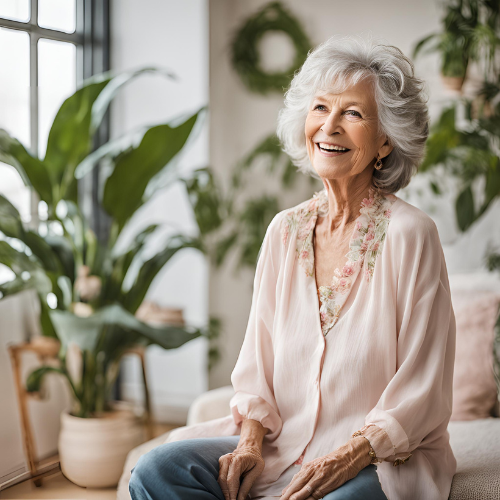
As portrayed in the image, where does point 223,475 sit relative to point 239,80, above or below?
below

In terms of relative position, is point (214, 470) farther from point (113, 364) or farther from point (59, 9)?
point (59, 9)

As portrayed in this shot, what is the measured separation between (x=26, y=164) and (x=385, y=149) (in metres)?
1.34

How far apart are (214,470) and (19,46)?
7.02 ft

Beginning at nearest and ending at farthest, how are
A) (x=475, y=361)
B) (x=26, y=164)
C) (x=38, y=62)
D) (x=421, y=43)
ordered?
(x=475, y=361) → (x=26, y=164) → (x=421, y=43) → (x=38, y=62)

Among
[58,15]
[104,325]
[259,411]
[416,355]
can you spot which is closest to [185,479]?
[259,411]

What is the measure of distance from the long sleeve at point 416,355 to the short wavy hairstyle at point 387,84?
187 millimetres

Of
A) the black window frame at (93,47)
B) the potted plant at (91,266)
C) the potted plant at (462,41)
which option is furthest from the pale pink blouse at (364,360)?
the black window frame at (93,47)

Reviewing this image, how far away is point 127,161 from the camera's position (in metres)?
2.33

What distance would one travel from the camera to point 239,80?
334 cm

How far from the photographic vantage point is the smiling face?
140 centimetres

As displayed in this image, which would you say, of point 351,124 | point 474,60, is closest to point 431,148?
point 474,60

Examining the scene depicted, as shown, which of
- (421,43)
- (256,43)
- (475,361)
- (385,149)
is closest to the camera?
(385,149)

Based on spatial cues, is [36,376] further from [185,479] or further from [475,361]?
[475,361]

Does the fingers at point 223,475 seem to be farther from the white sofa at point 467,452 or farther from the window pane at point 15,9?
the window pane at point 15,9
